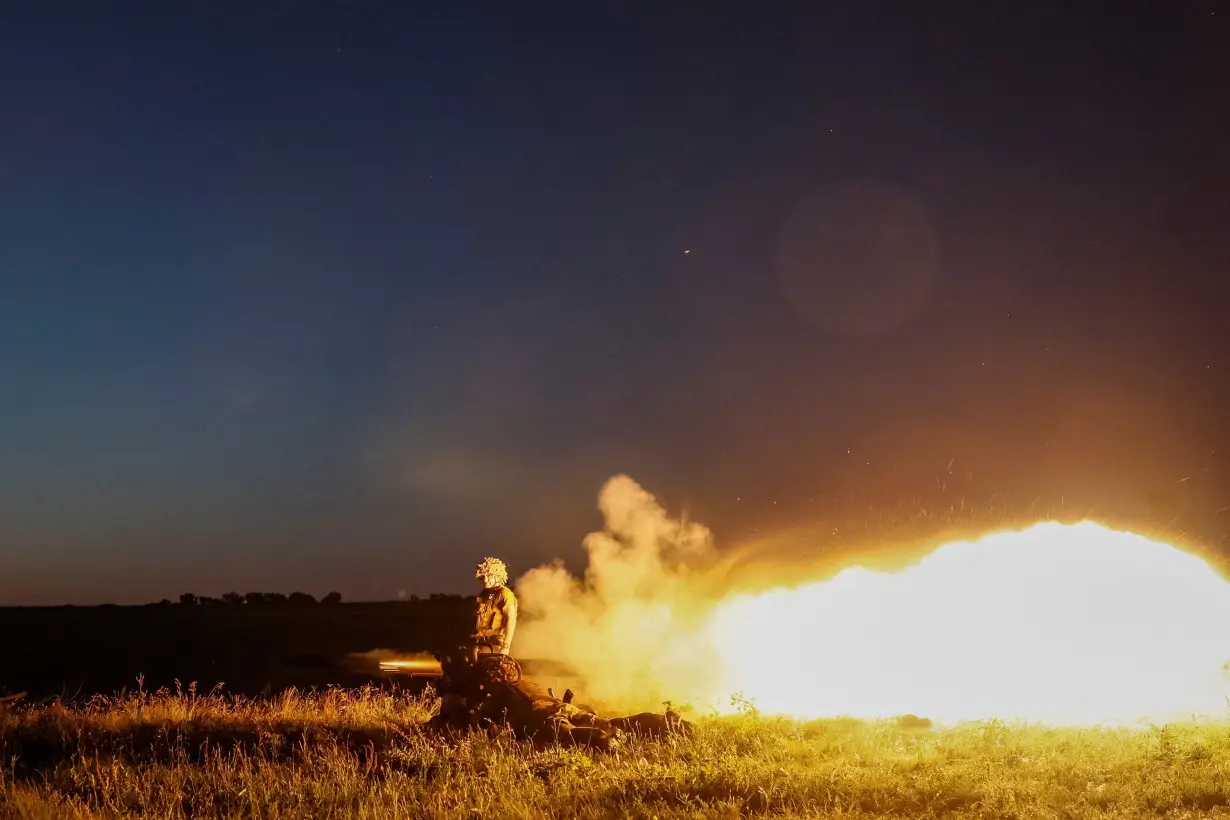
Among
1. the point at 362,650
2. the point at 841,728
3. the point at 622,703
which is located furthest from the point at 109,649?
the point at 841,728

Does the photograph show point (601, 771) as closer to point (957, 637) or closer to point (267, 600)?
point (957, 637)

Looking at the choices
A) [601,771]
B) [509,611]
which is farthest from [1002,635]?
[601,771]

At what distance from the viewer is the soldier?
63.5 feet

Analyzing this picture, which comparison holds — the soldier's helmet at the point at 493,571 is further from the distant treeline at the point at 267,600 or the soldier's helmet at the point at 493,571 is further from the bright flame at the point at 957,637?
the distant treeline at the point at 267,600

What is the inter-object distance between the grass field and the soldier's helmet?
A: 339 centimetres

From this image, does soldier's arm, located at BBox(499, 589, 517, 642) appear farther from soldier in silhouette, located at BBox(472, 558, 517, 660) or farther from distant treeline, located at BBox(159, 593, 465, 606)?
distant treeline, located at BBox(159, 593, 465, 606)

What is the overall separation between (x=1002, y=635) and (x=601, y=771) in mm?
12752

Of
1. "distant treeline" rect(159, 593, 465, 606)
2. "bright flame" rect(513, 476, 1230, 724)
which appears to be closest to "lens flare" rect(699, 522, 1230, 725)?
"bright flame" rect(513, 476, 1230, 724)

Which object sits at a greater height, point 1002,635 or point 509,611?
point 1002,635

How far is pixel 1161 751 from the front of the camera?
13773 millimetres

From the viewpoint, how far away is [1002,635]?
862 inches

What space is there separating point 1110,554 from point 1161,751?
30.9 ft

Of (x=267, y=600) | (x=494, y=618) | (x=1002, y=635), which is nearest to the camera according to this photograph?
(x=494, y=618)

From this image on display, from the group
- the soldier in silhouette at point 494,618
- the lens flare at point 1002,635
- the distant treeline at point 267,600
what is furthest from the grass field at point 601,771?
the distant treeline at point 267,600
